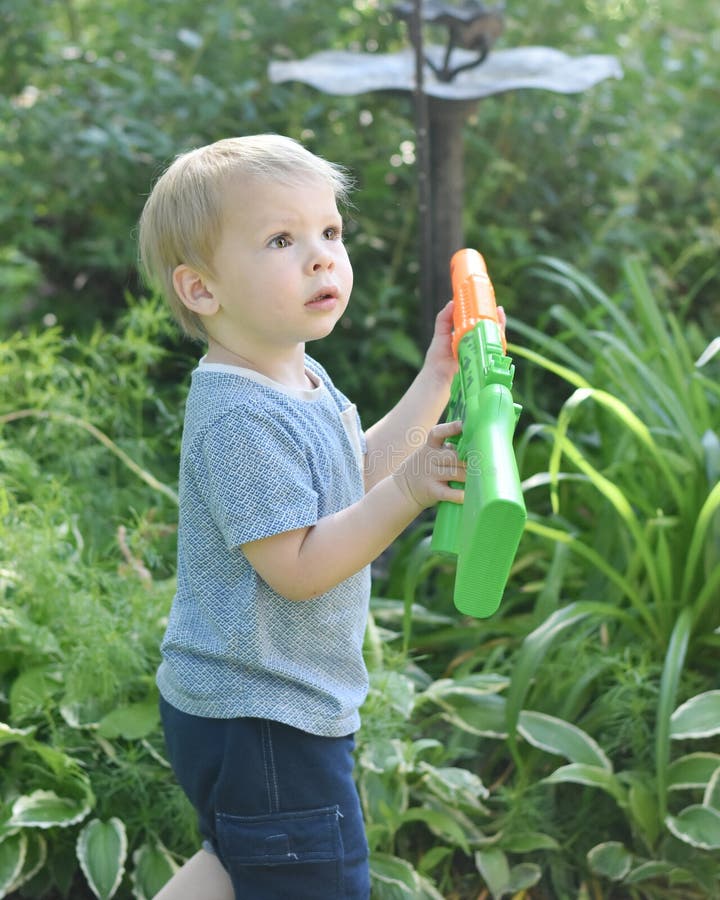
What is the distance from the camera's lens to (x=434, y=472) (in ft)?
3.83

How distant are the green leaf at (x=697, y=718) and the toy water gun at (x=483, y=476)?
2.59 ft

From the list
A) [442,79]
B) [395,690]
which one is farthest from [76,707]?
[442,79]

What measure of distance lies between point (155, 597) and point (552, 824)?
767 millimetres

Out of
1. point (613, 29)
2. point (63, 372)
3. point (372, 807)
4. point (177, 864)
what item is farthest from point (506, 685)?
point (613, 29)

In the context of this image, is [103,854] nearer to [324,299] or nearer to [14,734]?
[14,734]

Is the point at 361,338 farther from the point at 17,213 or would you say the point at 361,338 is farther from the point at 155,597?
the point at 155,597

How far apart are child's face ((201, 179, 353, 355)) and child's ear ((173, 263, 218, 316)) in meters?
0.01

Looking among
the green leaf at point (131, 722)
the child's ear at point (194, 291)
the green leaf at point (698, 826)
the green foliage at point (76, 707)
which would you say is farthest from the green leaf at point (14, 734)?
the green leaf at point (698, 826)

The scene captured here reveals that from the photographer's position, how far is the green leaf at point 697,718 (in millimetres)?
1792

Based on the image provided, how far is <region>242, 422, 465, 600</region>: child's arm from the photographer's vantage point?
3.84 ft

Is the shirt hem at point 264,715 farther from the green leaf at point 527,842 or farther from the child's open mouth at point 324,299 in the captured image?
the green leaf at point 527,842

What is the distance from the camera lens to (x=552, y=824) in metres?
1.90

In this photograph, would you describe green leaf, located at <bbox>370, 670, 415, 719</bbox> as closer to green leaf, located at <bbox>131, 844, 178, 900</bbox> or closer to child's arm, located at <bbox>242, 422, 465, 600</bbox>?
green leaf, located at <bbox>131, 844, 178, 900</bbox>

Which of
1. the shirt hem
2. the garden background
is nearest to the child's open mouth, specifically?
the shirt hem
